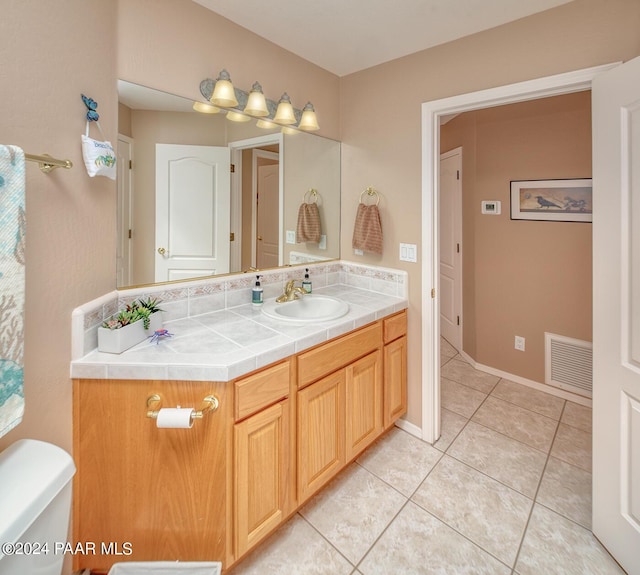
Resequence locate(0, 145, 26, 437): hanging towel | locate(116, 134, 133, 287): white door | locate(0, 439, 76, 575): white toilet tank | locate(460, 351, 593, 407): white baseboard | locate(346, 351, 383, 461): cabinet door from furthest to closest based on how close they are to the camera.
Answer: locate(460, 351, 593, 407): white baseboard → locate(346, 351, 383, 461): cabinet door → locate(116, 134, 133, 287): white door → locate(0, 145, 26, 437): hanging towel → locate(0, 439, 76, 575): white toilet tank

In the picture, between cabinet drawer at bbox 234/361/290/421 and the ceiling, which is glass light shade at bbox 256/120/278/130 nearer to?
the ceiling

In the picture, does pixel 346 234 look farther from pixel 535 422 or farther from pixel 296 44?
pixel 535 422

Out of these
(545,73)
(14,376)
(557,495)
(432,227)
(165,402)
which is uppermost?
(545,73)

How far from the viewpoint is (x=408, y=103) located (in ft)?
6.93

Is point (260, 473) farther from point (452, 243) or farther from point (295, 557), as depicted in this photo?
point (452, 243)

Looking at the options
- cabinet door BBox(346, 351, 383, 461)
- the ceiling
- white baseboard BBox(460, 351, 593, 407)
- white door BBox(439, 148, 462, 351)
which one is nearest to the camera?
the ceiling

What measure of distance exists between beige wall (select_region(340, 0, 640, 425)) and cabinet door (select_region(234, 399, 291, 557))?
44.2 inches

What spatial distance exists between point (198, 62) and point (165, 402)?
1563 millimetres

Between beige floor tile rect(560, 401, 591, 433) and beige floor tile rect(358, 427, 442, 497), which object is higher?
beige floor tile rect(560, 401, 591, 433)

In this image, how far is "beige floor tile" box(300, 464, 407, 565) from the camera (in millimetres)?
1515

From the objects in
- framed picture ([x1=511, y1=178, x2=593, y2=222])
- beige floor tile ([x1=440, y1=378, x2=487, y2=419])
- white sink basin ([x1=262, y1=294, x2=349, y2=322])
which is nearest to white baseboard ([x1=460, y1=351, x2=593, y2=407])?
beige floor tile ([x1=440, y1=378, x2=487, y2=419])

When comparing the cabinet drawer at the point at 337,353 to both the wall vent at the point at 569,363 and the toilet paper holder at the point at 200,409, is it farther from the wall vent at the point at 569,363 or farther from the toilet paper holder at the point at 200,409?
the wall vent at the point at 569,363

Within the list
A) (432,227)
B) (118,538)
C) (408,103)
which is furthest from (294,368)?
(408,103)

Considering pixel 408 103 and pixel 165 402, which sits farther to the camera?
pixel 408 103
